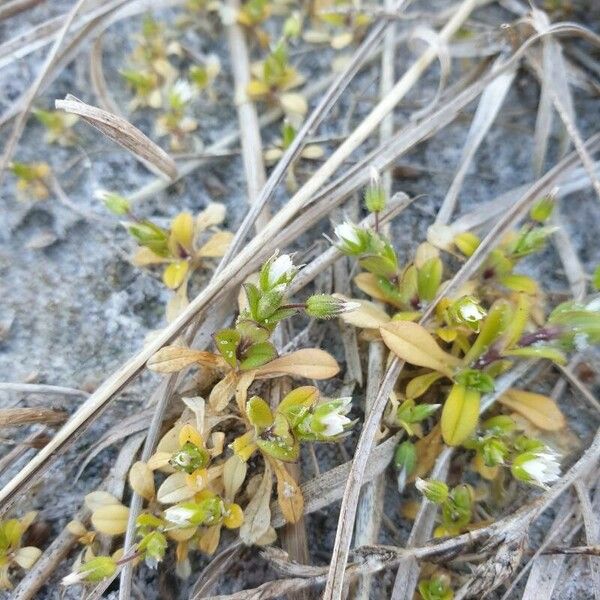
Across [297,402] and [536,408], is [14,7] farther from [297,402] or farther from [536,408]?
[536,408]

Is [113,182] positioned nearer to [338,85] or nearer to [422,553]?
[338,85]

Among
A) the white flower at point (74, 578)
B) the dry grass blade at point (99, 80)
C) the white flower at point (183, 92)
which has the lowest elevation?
the white flower at point (74, 578)

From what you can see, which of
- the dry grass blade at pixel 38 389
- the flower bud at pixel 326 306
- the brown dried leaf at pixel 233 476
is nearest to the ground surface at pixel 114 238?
the dry grass blade at pixel 38 389

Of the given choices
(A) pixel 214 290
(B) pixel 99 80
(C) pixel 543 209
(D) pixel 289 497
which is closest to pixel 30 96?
(B) pixel 99 80

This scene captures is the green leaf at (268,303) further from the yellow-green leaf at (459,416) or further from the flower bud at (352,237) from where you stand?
the yellow-green leaf at (459,416)

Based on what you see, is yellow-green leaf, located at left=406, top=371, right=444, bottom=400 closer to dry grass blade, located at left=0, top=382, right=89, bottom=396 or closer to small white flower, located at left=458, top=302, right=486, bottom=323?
small white flower, located at left=458, top=302, right=486, bottom=323

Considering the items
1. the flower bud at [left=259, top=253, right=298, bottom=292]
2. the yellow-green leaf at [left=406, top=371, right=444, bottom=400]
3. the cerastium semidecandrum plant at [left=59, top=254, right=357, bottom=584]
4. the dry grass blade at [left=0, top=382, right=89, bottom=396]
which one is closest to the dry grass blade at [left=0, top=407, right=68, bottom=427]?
the dry grass blade at [left=0, top=382, right=89, bottom=396]
